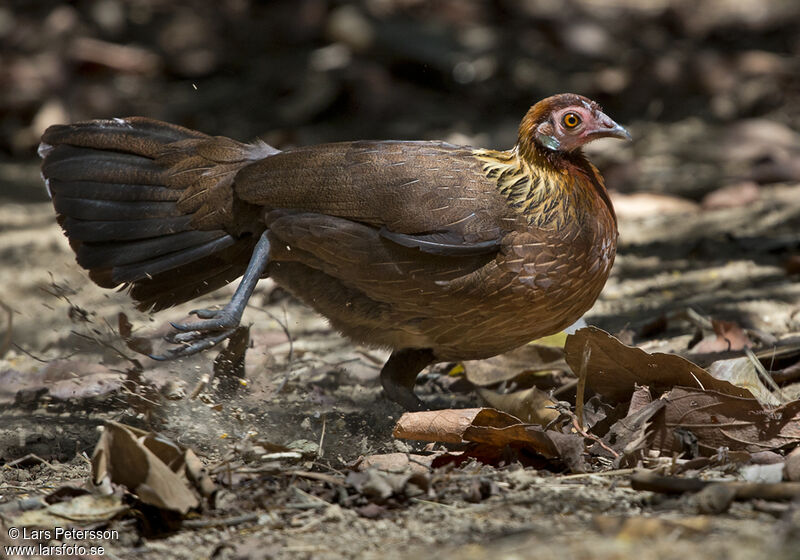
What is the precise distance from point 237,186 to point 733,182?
13.2ft

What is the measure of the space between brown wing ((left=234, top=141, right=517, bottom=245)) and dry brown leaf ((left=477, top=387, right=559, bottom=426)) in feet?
1.95

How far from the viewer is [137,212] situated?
3949 millimetres

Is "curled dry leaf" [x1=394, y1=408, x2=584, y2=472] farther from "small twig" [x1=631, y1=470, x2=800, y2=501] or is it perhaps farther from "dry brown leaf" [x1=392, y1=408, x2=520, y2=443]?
"small twig" [x1=631, y1=470, x2=800, y2=501]

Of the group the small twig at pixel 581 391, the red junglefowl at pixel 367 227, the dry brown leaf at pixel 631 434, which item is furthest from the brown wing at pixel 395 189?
the dry brown leaf at pixel 631 434

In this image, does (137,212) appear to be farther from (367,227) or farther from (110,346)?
(367,227)

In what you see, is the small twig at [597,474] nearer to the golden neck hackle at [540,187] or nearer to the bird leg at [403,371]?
the golden neck hackle at [540,187]

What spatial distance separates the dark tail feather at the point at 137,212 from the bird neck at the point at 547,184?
40.4 inches

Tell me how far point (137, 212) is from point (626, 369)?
2072mm

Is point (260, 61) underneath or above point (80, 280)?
above

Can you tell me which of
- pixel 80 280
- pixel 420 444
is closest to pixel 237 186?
pixel 420 444

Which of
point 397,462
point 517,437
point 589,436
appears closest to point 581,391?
point 589,436

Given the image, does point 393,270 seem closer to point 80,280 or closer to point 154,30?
point 80,280

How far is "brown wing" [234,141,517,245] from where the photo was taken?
3.44 metres

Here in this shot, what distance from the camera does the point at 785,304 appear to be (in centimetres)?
459
